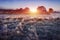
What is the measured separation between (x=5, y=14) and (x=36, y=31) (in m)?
0.46

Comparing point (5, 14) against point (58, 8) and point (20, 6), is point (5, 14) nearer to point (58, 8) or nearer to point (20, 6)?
point (20, 6)

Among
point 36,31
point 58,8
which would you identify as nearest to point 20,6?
point 36,31

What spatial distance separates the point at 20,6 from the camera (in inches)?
56.9

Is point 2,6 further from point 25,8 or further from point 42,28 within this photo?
point 42,28

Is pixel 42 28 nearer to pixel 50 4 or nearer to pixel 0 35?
pixel 50 4

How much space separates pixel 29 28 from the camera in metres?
1.39

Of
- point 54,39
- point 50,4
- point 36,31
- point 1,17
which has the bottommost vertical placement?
point 54,39

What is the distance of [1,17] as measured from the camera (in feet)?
4.71

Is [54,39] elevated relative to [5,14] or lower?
lower

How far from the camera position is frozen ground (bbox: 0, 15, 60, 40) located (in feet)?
A: 4.50

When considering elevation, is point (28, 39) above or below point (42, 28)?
below

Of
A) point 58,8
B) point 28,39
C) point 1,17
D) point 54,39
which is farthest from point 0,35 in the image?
point 58,8

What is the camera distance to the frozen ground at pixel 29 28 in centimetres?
137

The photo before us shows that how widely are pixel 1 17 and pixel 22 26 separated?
301 millimetres
